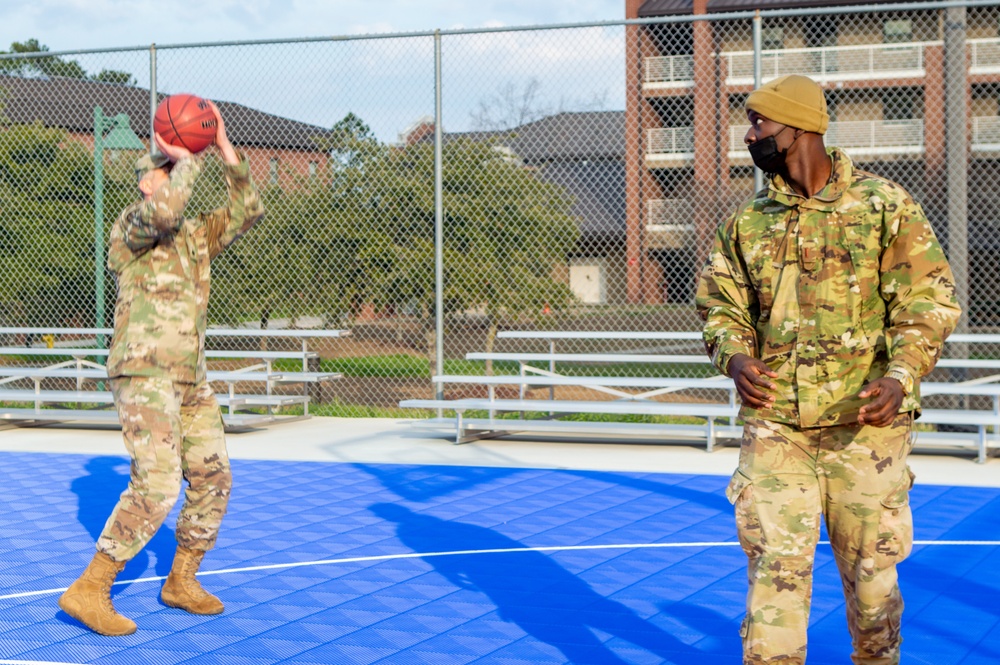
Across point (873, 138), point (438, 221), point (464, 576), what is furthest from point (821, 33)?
point (464, 576)

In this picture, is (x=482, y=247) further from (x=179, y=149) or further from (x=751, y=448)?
(x=751, y=448)

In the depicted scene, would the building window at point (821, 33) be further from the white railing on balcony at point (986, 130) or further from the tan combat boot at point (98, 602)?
the tan combat boot at point (98, 602)

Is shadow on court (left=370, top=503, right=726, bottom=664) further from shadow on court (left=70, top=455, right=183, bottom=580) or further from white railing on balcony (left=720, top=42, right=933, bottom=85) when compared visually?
white railing on balcony (left=720, top=42, right=933, bottom=85)

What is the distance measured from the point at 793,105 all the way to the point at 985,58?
90.5 ft

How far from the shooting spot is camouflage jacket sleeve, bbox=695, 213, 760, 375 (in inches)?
140

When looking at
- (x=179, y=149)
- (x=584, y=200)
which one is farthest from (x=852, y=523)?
(x=584, y=200)

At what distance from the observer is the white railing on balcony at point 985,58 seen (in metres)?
27.6

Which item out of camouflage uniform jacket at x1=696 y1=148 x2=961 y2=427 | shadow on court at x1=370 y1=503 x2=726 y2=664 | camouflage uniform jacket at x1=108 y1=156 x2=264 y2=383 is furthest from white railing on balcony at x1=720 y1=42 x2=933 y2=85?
camouflage uniform jacket at x1=696 y1=148 x2=961 y2=427

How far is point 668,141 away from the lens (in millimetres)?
24969

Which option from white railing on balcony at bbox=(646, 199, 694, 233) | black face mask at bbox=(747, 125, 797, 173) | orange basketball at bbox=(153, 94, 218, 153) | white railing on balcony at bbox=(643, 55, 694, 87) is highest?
white railing on balcony at bbox=(643, 55, 694, 87)

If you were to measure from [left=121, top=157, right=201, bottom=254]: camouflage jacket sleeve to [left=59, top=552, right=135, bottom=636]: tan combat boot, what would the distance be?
129cm

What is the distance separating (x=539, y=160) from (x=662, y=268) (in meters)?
1.97

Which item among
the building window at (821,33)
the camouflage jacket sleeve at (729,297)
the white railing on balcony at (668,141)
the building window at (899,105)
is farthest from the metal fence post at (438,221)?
the building window at (821,33)

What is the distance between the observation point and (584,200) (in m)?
14.1
